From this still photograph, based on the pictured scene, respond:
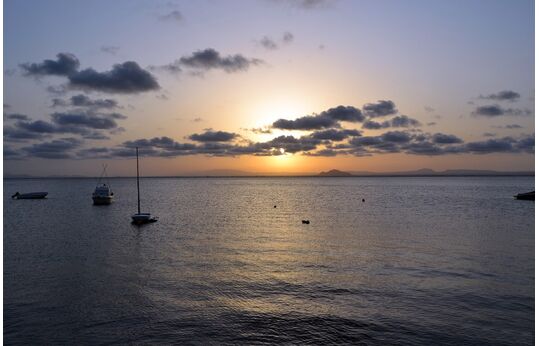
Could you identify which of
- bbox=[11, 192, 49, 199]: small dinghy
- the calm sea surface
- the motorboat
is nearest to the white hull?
the motorboat

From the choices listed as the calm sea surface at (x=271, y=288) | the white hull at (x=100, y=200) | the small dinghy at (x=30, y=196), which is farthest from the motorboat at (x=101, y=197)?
the calm sea surface at (x=271, y=288)

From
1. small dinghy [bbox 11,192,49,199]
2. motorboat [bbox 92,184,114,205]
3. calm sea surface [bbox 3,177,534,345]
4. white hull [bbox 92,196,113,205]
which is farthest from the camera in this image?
small dinghy [bbox 11,192,49,199]

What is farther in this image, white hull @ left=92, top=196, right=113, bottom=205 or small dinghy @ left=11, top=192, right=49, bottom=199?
→ small dinghy @ left=11, top=192, right=49, bottom=199

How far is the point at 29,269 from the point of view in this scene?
3781 cm

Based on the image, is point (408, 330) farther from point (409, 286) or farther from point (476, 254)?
point (476, 254)

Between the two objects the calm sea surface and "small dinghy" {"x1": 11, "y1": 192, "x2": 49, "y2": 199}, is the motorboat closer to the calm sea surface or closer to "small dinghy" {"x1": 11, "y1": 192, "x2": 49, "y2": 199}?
"small dinghy" {"x1": 11, "y1": 192, "x2": 49, "y2": 199}

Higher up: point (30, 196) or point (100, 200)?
point (30, 196)

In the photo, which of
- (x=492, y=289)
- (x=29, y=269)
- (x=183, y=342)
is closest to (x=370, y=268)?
(x=492, y=289)

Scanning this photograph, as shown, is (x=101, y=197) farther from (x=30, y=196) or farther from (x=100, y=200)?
(x=30, y=196)

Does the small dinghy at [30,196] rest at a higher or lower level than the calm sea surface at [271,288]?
higher

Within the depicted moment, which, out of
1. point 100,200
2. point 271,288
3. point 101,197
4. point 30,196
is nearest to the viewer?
point 271,288

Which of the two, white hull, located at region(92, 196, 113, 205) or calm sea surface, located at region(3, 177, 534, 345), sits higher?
white hull, located at region(92, 196, 113, 205)

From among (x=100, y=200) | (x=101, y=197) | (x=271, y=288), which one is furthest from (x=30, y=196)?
(x=271, y=288)

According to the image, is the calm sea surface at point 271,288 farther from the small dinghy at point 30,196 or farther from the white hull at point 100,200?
the small dinghy at point 30,196
